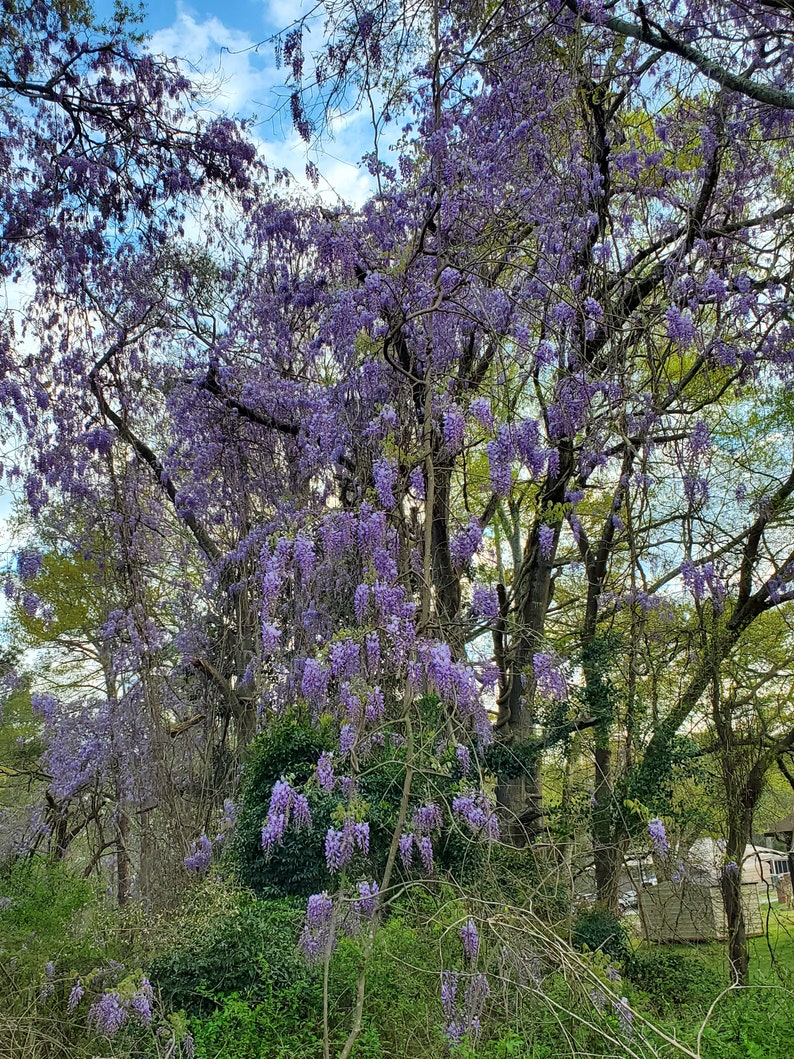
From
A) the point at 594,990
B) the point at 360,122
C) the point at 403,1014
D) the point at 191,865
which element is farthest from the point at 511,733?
the point at 360,122

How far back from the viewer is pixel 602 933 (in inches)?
222

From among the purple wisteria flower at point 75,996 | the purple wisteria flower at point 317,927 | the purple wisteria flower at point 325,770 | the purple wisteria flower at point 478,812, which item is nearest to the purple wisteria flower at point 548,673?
the purple wisteria flower at point 478,812

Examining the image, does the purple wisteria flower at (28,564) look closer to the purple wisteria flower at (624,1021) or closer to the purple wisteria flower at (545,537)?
the purple wisteria flower at (545,537)

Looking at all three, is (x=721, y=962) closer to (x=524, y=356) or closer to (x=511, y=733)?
(x=511, y=733)

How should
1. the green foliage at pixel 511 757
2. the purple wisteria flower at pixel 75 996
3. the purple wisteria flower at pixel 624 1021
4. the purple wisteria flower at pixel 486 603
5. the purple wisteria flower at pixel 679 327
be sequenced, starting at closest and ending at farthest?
1. the purple wisteria flower at pixel 624 1021
2. the purple wisteria flower at pixel 75 996
3. the purple wisteria flower at pixel 486 603
4. the purple wisteria flower at pixel 679 327
5. the green foliage at pixel 511 757

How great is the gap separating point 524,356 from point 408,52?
2.05 meters

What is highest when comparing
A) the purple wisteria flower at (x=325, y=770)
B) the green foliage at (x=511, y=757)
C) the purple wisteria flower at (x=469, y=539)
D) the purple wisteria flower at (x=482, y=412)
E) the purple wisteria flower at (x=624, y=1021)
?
the purple wisteria flower at (x=482, y=412)

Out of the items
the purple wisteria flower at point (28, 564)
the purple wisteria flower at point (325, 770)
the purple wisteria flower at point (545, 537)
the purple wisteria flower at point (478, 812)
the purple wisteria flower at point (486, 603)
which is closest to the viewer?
the purple wisteria flower at point (325, 770)

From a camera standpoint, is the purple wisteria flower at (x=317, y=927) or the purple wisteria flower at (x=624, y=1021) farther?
the purple wisteria flower at (x=317, y=927)

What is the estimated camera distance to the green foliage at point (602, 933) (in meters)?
5.59

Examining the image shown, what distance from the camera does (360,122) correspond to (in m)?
4.79

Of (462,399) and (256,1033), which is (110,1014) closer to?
(256,1033)

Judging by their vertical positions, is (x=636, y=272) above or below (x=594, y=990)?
above

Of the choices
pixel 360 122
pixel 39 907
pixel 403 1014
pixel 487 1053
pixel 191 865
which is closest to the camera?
pixel 487 1053
